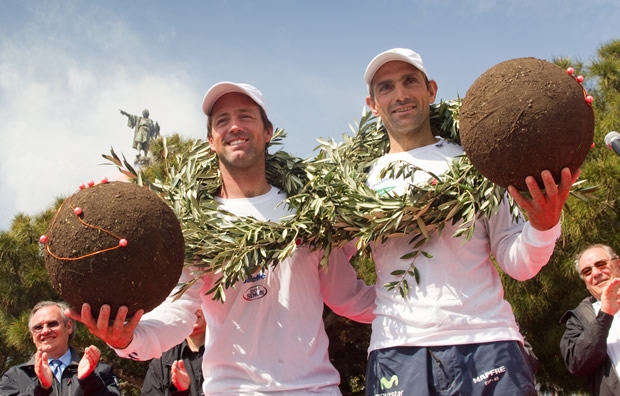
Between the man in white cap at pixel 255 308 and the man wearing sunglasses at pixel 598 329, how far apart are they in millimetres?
2140

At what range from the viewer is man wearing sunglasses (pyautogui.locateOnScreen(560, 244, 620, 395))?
5.49 m

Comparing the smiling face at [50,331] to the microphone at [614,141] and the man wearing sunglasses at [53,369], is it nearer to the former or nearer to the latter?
the man wearing sunglasses at [53,369]

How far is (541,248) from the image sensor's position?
3514 mm

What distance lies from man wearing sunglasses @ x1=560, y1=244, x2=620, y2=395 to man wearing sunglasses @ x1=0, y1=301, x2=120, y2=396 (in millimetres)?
4119

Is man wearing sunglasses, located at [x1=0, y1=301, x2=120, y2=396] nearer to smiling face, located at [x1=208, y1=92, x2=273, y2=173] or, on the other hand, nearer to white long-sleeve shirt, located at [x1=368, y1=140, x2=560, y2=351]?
smiling face, located at [x1=208, y1=92, x2=273, y2=173]

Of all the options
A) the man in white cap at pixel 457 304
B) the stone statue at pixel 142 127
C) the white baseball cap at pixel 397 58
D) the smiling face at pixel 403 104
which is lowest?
the man in white cap at pixel 457 304

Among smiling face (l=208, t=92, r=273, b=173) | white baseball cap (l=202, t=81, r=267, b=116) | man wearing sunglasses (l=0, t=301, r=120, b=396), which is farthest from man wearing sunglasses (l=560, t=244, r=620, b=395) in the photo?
man wearing sunglasses (l=0, t=301, r=120, b=396)

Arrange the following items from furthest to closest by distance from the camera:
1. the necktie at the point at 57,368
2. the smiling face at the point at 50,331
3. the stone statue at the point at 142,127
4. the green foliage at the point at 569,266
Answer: the stone statue at the point at 142,127 → the green foliage at the point at 569,266 → the smiling face at the point at 50,331 → the necktie at the point at 57,368

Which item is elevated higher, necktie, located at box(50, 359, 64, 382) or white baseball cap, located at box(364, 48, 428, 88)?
white baseball cap, located at box(364, 48, 428, 88)

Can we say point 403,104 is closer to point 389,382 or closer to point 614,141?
point 614,141

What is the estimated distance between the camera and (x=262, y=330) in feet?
13.6

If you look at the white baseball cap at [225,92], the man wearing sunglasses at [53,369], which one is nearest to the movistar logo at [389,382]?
the white baseball cap at [225,92]

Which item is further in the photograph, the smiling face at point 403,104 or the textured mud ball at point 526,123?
the smiling face at point 403,104

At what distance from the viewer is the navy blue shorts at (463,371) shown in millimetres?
3500
